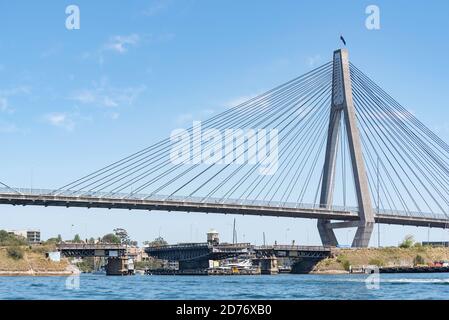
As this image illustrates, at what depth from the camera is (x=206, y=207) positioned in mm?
110688

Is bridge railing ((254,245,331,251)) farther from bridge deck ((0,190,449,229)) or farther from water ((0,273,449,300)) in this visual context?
water ((0,273,449,300))

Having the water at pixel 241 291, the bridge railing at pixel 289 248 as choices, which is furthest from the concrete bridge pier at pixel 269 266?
the water at pixel 241 291

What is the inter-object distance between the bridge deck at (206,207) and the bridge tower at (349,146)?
3861 mm

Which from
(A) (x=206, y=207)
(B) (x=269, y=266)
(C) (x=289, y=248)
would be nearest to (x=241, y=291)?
(A) (x=206, y=207)

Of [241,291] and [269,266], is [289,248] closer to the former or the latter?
[269,266]

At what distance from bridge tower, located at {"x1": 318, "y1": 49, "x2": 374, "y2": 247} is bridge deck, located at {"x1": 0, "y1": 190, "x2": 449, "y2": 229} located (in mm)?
3861

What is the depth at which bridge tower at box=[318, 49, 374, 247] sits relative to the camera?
351ft

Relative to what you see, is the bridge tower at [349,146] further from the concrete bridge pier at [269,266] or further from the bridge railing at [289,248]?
the concrete bridge pier at [269,266]

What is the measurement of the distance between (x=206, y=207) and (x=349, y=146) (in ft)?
83.3

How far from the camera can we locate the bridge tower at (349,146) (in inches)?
4210

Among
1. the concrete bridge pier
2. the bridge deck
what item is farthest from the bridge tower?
the concrete bridge pier

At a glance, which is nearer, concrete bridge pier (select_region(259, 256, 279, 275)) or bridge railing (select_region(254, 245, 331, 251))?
bridge railing (select_region(254, 245, 331, 251))

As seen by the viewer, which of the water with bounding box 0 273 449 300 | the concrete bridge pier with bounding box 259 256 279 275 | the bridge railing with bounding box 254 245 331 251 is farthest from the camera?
the concrete bridge pier with bounding box 259 256 279 275

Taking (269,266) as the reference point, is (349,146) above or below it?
above
